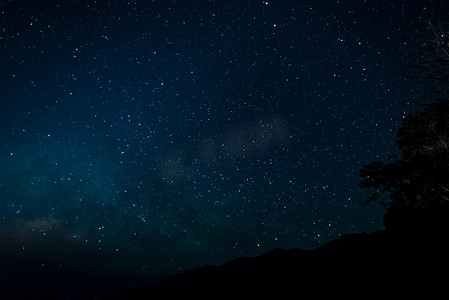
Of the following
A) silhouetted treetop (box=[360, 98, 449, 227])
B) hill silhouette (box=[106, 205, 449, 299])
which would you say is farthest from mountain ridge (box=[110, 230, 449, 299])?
silhouetted treetop (box=[360, 98, 449, 227])

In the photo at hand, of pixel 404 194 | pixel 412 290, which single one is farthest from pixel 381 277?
pixel 404 194

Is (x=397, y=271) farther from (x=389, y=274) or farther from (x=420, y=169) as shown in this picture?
(x=420, y=169)

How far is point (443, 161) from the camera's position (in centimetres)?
742

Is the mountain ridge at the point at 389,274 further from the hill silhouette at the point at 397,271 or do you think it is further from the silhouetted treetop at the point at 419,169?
the silhouetted treetop at the point at 419,169

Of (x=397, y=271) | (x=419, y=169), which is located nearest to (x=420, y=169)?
(x=419, y=169)

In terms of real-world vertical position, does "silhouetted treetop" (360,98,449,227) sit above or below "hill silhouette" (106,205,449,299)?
above

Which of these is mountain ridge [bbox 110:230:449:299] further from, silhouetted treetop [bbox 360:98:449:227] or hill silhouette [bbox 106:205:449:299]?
silhouetted treetop [bbox 360:98:449:227]

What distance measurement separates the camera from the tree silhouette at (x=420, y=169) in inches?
300

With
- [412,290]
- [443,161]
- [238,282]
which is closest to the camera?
[412,290]

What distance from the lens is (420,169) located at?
25.4ft

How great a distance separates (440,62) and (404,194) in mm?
3859

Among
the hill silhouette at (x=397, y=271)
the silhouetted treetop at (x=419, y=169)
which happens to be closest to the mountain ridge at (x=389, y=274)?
the hill silhouette at (x=397, y=271)

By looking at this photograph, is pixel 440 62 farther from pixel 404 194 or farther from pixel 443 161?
pixel 404 194

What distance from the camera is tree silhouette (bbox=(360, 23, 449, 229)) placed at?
7625 mm
